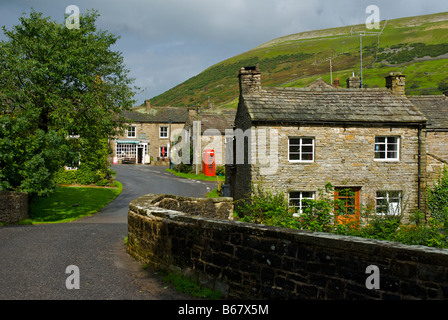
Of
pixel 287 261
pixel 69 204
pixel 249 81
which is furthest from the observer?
pixel 69 204

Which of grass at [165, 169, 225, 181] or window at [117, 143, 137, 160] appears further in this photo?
window at [117, 143, 137, 160]

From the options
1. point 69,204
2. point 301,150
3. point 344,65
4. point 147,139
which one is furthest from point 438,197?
point 344,65

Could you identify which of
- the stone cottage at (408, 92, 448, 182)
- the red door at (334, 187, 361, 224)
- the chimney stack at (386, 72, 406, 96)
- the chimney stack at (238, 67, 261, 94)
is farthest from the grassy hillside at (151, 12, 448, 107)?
the red door at (334, 187, 361, 224)

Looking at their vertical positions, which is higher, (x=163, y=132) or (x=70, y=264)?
(x=163, y=132)

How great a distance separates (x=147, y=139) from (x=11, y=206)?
41914mm

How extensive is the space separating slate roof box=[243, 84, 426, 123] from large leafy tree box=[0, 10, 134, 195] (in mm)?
8351

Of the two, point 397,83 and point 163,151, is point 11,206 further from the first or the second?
point 163,151

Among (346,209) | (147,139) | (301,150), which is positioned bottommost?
(346,209)

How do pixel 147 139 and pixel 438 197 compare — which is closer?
pixel 438 197

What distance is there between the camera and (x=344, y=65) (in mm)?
137625

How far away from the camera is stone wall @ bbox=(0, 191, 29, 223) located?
15210 mm

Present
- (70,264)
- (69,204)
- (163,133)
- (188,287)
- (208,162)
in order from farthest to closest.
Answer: (163,133), (208,162), (69,204), (70,264), (188,287)

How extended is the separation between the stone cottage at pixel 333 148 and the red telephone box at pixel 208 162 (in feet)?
66.3

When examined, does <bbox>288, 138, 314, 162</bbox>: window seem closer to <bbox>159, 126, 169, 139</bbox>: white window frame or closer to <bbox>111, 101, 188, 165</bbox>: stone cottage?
<bbox>111, 101, 188, 165</bbox>: stone cottage
